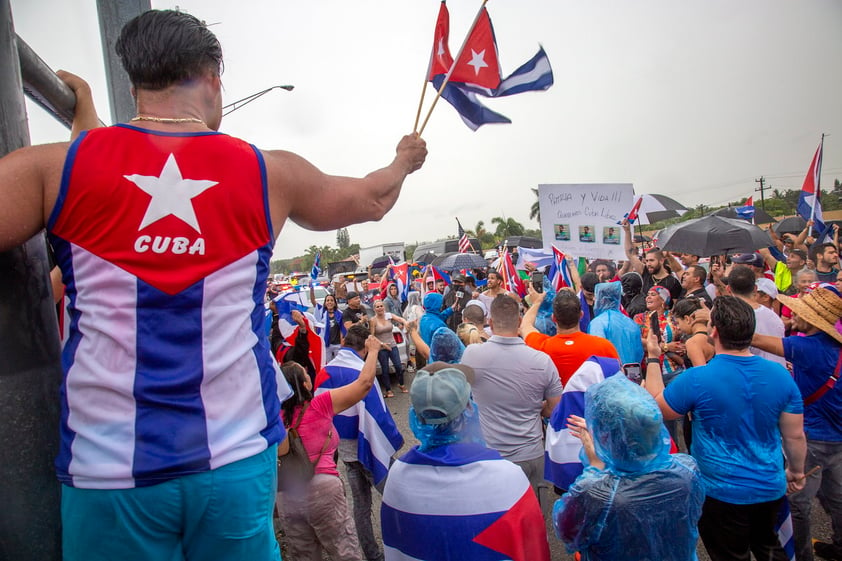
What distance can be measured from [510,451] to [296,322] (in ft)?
10.2

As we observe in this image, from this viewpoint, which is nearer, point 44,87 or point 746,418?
point 44,87

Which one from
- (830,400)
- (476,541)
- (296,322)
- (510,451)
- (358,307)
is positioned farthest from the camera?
(358,307)

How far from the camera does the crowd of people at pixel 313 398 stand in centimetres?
108

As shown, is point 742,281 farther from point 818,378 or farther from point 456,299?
point 456,299

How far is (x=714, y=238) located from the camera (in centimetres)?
735

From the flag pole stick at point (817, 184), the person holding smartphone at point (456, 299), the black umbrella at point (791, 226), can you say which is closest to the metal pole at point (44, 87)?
the person holding smartphone at point (456, 299)

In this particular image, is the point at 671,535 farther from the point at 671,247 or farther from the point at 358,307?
the point at 358,307

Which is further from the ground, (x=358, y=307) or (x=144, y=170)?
(x=144, y=170)

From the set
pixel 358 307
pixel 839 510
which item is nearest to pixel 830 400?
pixel 839 510

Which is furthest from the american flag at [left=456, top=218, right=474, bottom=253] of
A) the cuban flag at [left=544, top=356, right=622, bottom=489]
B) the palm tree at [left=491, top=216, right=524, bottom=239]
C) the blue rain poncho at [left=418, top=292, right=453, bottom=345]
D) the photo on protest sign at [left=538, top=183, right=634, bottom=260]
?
the palm tree at [left=491, top=216, right=524, bottom=239]

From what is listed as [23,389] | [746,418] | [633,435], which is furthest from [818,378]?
[23,389]

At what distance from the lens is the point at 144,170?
1.13 meters

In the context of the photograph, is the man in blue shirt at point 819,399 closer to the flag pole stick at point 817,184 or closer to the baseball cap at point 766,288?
the baseball cap at point 766,288

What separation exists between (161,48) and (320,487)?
9.40 feet
